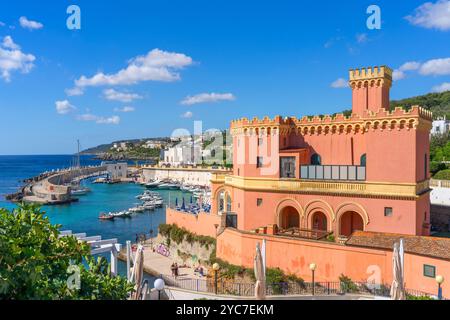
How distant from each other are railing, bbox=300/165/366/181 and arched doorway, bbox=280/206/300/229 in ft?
9.45

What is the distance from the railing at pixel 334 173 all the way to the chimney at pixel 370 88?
4.12m

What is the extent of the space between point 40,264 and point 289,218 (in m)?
21.3

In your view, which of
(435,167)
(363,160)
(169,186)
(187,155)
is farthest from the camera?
(187,155)

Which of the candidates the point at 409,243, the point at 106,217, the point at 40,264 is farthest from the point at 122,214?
the point at 40,264

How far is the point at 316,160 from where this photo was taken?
2775cm

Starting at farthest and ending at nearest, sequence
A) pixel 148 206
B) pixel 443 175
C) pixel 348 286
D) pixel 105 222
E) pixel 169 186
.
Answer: pixel 169 186 → pixel 148 206 → pixel 105 222 → pixel 443 175 → pixel 348 286

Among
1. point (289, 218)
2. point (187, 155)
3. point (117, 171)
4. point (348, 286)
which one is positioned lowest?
point (348, 286)

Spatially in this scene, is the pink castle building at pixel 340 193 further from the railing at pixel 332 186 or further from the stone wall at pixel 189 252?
the stone wall at pixel 189 252

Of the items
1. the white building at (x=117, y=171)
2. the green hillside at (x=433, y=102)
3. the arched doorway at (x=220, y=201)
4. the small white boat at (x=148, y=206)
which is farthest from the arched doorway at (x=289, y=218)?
the white building at (x=117, y=171)

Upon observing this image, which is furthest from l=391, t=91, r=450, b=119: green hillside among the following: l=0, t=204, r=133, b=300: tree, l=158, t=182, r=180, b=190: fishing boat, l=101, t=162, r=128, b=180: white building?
l=0, t=204, r=133, b=300: tree

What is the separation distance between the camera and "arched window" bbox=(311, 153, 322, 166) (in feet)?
90.4

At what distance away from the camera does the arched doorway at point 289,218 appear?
27750 millimetres

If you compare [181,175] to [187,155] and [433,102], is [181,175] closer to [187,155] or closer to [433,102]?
[187,155]
